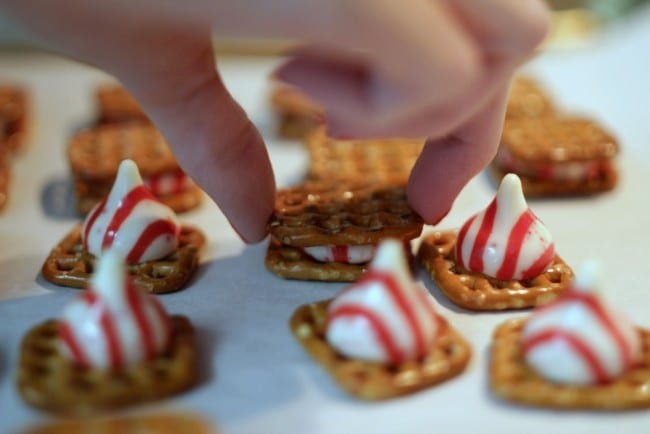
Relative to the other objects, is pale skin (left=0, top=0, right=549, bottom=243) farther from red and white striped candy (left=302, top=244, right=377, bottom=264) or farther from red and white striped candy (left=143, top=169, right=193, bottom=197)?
red and white striped candy (left=143, top=169, right=193, bottom=197)

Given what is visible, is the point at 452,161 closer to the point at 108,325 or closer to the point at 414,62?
the point at 414,62

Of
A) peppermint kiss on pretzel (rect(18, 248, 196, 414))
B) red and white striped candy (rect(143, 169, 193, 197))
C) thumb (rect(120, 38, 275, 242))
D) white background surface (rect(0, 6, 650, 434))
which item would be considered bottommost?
white background surface (rect(0, 6, 650, 434))

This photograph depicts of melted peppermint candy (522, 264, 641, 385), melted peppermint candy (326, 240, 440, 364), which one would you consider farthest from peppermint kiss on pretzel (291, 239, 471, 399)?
melted peppermint candy (522, 264, 641, 385)

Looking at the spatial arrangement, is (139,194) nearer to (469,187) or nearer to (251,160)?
(251,160)

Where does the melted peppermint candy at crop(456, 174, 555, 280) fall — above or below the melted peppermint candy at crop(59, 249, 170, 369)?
below

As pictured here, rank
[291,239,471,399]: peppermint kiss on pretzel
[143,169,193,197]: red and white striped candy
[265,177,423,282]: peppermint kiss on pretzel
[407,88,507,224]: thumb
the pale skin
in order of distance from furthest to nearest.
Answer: [143,169,193,197]: red and white striped candy → [265,177,423,282]: peppermint kiss on pretzel → [407,88,507,224]: thumb → [291,239,471,399]: peppermint kiss on pretzel → the pale skin

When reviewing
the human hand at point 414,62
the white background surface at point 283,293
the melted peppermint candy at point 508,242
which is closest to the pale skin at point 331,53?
the human hand at point 414,62

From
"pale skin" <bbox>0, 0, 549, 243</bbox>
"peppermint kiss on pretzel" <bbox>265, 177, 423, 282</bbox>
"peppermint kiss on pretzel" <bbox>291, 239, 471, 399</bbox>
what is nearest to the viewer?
"pale skin" <bbox>0, 0, 549, 243</bbox>
